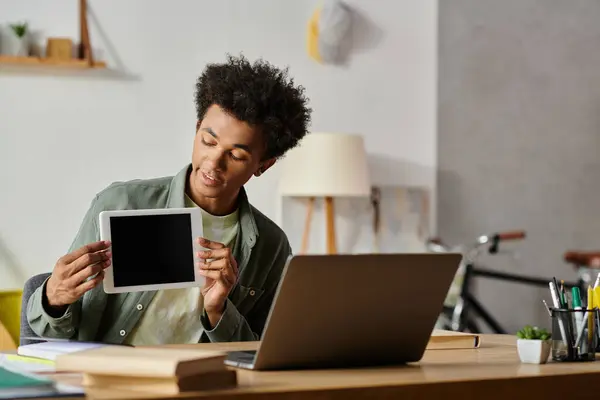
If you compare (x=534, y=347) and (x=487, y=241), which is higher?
(x=534, y=347)

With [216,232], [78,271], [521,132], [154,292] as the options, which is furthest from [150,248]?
[521,132]

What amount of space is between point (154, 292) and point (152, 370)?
95cm

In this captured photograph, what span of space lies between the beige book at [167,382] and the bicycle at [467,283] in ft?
11.2

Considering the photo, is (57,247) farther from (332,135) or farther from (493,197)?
(493,197)

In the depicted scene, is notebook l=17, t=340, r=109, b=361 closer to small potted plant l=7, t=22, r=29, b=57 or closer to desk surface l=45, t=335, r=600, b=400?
desk surface l=45, t=335, r=600, b=400

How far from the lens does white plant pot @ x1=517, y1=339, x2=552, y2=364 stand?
4.97 feet

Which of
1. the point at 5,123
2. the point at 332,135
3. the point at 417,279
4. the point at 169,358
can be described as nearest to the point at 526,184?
the point at 332,135

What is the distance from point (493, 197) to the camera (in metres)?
4.90

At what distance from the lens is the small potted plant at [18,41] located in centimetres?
389

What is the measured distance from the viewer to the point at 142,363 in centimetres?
110

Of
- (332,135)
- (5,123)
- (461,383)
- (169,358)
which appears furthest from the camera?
(332,135)

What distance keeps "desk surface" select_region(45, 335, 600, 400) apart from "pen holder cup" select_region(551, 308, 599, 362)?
0.06m

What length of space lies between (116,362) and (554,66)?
14.1 ft

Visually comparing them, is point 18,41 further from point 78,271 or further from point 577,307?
point 577,307
